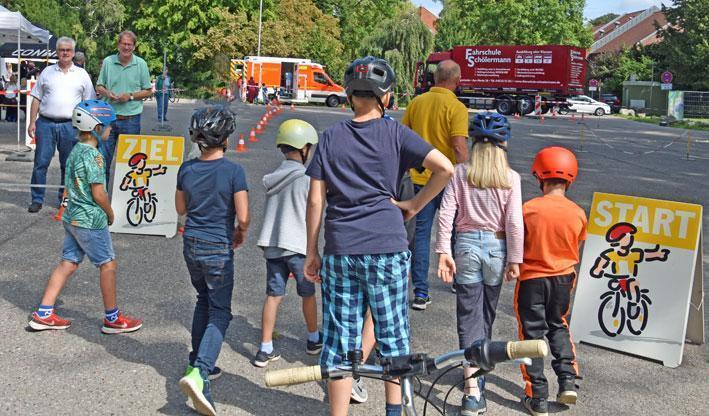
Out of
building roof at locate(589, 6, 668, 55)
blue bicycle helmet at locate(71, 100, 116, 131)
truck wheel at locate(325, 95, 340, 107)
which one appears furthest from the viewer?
building roof at locate(589, 6, 668, 55)

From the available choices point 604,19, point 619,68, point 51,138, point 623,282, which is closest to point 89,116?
point 623,282

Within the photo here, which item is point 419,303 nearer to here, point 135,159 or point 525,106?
point 135,159

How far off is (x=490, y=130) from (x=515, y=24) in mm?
72613

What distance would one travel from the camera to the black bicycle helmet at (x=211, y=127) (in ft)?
15.1

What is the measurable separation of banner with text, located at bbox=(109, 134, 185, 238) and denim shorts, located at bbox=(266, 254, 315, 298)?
4.06 meters

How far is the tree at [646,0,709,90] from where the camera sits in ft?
195

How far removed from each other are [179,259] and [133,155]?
176 cm

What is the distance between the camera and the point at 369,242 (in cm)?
362

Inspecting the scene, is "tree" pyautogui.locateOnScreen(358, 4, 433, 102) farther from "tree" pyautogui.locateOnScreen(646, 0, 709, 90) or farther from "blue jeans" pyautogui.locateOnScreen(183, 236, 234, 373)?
"blue jeans" pyautogui.locateOnScreen(183, 236, 234, 373)

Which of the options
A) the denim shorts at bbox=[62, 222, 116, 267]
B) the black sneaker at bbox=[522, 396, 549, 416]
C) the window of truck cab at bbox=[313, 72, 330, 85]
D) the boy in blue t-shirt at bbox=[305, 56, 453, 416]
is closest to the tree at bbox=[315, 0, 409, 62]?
the window of truck cab at bbox=[313, 72, 330, 85]

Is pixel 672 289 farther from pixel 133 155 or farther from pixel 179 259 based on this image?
pixel 133 155

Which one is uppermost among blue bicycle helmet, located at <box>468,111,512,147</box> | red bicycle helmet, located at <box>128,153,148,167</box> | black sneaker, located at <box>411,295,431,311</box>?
blue bicycle helmet, located at <box>468,111,512,147</box>

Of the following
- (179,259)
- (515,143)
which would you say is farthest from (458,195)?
(515,143)

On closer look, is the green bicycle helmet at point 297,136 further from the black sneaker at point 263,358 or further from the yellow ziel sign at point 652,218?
the yellow ziel sign at point 652,218
